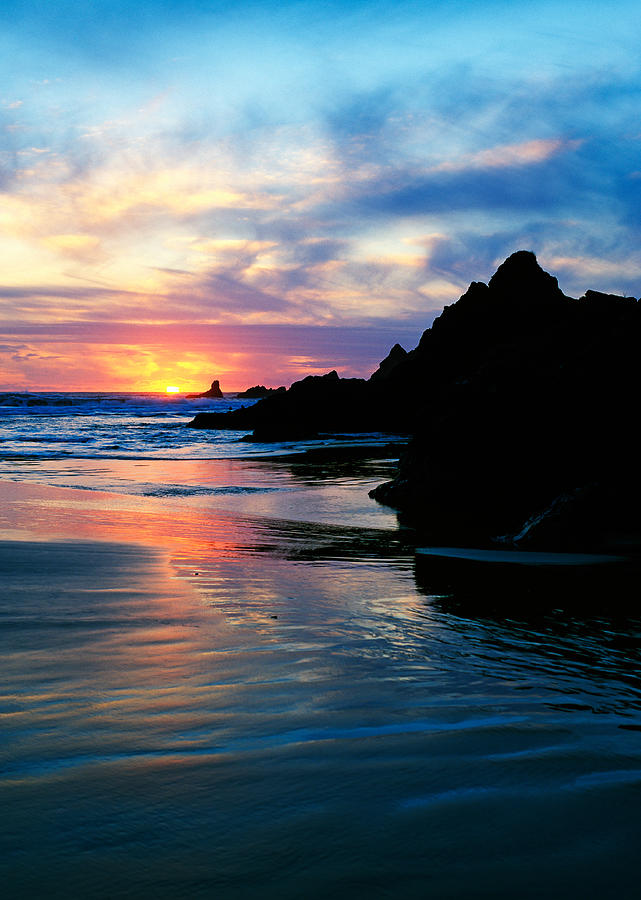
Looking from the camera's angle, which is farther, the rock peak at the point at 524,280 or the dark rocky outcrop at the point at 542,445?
the rock peak at the point at 524,280

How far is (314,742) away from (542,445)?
833cm

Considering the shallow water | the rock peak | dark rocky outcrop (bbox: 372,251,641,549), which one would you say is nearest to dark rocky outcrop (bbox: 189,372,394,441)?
the rock peak

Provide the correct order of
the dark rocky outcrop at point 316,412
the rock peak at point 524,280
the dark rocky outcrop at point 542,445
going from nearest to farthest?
the dark rocky outcrop at point 542,445, the dark rocky outcrop at point 316,412, the rock peak at point 524,280

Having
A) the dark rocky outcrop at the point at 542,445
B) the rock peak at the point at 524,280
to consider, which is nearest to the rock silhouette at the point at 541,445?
the dark rocky outcrop at the point at 542,445

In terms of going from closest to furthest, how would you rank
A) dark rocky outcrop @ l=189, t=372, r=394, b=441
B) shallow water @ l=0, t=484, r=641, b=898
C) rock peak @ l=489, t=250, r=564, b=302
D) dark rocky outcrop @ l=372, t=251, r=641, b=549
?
shallow water @ l=0, t=484, r=641, b=898 → dark rocky outcrop @ l=372, t=251, r=641, b=549 → dark rocky outcrop @ l=189, t=372, r=394, b=441 → rock peak @ l=489, t=250, r=564, b=302

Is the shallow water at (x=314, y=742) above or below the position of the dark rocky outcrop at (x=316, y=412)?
below

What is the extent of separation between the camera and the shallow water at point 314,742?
5.39 feet

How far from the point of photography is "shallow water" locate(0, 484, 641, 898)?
5.39 feet

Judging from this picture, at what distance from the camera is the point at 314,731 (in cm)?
244

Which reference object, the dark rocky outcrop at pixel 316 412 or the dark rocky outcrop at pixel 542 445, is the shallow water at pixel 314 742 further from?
the dark rocky outcrop at pixel 316 412

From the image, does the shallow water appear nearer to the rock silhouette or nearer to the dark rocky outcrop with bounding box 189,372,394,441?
the rock silhouette

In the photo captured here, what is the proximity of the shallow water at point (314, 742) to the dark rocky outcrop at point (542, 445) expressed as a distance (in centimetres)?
296

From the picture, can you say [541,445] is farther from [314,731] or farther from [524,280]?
[524,280]

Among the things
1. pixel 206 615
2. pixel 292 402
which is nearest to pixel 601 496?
pixel 206 615
